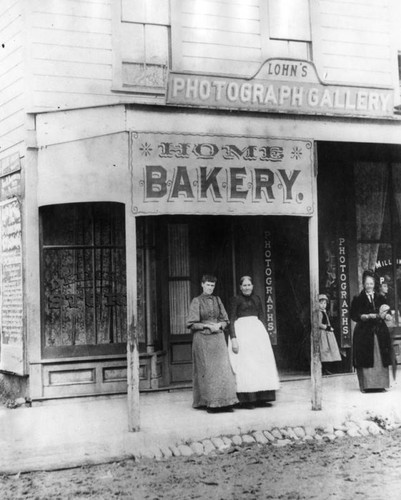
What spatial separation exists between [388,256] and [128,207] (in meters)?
6.03

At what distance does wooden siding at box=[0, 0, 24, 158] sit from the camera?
10.0m

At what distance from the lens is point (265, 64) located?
8.64 m

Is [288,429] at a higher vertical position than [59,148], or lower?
lower

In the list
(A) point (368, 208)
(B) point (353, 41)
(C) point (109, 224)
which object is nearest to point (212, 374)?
(C) point (109, 224)

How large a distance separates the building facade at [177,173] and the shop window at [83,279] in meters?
0.02

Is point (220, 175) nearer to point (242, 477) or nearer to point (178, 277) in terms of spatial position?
point (178, 277)

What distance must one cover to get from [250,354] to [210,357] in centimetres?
54

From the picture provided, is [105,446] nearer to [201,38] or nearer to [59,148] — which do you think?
[59,148]

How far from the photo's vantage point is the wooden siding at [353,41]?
11922mm

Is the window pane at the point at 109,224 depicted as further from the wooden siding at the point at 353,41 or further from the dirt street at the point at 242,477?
the wooden siding at the point at 353,41

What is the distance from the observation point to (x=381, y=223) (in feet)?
39.8

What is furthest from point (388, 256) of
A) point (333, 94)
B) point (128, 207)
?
point (128, 207)

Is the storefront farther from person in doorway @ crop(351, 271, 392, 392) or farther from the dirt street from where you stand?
the dirt street

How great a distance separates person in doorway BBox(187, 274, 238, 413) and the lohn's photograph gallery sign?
135cm
